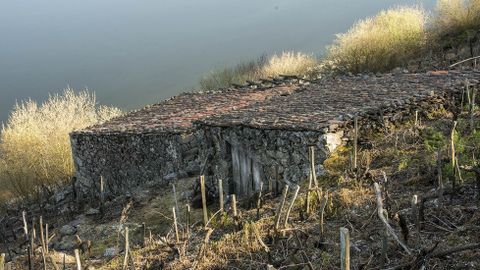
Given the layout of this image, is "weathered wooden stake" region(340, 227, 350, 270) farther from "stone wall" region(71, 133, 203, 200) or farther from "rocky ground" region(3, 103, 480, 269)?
"stone wall" region(71, 133, 203, 200)

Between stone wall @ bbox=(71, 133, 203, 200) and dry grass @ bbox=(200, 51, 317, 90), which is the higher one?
dry grass @ bbox=(200, 51, 317, 90)

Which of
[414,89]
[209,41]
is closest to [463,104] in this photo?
[414,89]

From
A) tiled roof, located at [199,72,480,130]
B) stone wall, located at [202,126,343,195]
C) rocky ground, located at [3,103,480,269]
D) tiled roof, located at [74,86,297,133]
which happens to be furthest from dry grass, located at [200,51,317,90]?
rocky ground, located at [3,103,480,269]

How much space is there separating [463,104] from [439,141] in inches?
104

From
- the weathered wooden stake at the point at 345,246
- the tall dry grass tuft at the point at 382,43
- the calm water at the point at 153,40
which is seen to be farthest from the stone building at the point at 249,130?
the calm water at the point at 153,40

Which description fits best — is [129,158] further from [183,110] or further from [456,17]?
[456,17]

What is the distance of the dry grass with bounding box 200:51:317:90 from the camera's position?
1137 inches

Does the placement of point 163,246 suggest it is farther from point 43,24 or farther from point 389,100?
point 43,24

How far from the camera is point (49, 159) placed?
22469 mm

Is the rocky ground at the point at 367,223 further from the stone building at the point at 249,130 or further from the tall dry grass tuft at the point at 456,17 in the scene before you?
the tall dry grass tuft at the point at 456,17

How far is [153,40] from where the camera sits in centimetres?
5162

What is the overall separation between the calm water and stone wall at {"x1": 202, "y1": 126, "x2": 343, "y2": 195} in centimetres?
2512

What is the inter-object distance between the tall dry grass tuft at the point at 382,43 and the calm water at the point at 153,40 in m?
9.63

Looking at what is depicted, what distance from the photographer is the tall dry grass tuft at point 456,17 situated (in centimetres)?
2622
